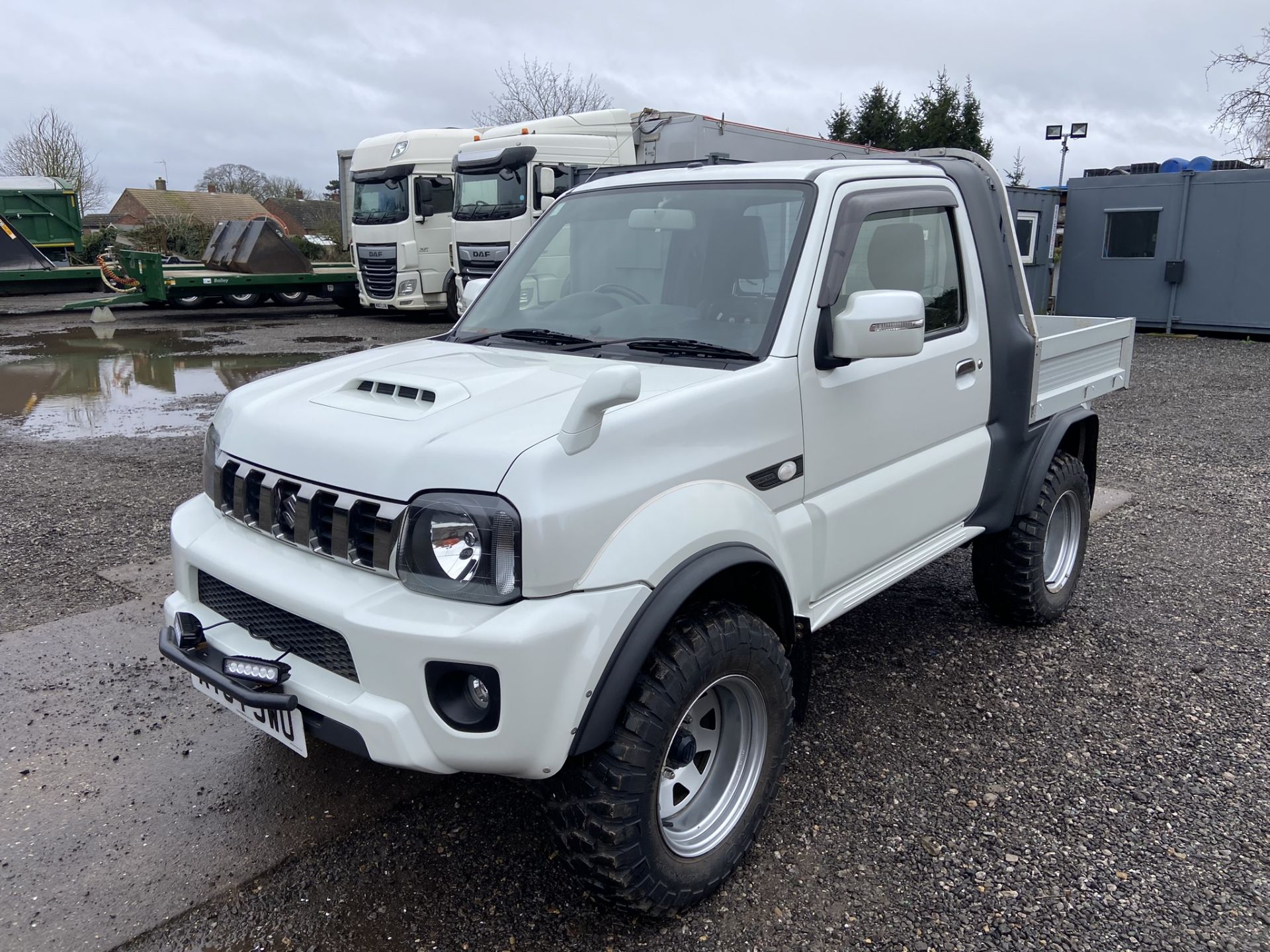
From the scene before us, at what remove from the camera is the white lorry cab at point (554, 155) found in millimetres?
15227

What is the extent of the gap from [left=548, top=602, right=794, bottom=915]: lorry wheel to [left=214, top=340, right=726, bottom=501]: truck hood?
67 centimetres

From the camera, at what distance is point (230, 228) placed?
21906 millimetres

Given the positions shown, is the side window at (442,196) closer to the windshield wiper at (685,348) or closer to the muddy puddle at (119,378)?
the muddy puddle at (119,378)

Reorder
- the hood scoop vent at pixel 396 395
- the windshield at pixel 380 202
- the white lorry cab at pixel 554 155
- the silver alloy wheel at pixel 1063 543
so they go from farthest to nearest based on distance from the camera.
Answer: the windshield at pixel 380 202 → the white lorry cab at pixel 554 155 → the silver alloy wheel at pixel 1063 543 → the hood scoop vent at pixel 396 395

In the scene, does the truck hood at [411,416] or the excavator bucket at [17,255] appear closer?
the truck hood at [411,416]

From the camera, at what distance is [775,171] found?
134 inches

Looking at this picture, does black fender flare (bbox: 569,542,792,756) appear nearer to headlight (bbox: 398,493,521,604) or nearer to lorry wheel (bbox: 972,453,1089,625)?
headlight (bbox: 398,493,521,604)

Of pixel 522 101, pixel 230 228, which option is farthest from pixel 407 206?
pixel 522 101

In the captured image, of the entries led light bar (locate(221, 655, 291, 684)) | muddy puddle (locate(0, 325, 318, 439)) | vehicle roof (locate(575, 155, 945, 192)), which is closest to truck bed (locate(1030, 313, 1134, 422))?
vehicle roof (locate(575, 155, 945, 192))

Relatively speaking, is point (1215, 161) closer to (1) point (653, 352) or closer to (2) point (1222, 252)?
(2) point (1222, 252)

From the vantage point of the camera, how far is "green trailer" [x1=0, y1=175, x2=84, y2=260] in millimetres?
25234

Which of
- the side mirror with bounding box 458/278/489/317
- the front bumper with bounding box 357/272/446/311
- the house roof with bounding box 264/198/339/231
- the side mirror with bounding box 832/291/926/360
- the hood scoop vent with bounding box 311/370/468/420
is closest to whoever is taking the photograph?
the hood scoop vent with bounding box 311/370/468/420

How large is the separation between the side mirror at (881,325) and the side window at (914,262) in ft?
1.04

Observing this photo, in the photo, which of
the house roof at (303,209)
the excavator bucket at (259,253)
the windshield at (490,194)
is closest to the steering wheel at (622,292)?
the windshield at (490,194)
